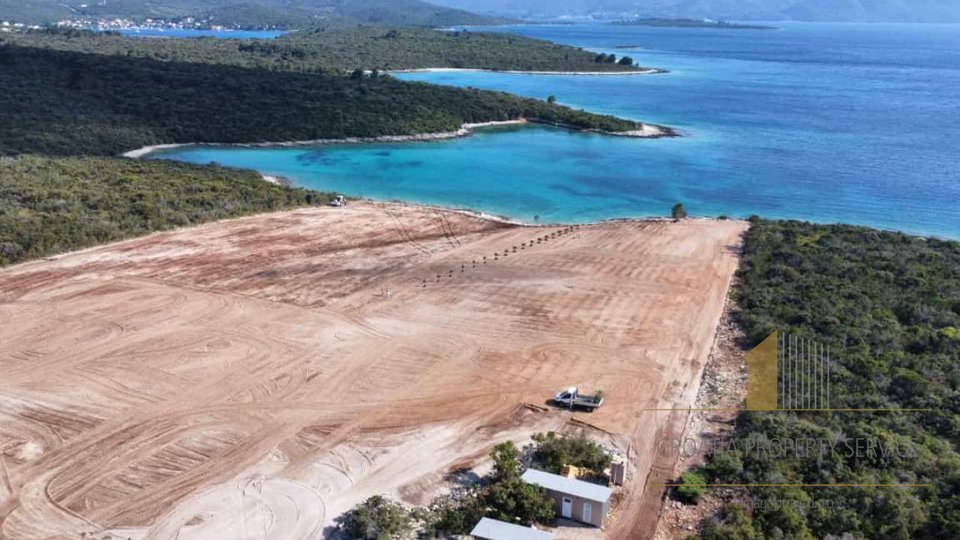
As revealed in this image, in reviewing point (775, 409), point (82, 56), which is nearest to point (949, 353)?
point (775, 409)

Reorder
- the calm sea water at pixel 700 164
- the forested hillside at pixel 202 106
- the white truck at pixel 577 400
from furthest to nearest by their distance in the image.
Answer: the forested hillside at pixel 202 106 → the calm sea water at pixel 700 164 → the white truck at pixel 577 400

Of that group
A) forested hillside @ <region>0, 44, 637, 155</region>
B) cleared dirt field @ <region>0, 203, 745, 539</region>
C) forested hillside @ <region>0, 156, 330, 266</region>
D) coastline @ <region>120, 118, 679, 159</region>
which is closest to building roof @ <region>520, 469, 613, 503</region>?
cleared dirt field @ <region>0, 203, 745, 539</region>

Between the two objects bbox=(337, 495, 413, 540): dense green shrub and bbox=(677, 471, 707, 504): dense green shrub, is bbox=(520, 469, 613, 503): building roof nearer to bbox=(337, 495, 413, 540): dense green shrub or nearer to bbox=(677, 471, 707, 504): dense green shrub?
bbox=(677, 471, 707, 504): dense green shrub

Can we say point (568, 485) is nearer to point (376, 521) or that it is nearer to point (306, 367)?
point (376, 521)

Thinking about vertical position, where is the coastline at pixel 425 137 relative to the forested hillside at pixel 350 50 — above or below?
below

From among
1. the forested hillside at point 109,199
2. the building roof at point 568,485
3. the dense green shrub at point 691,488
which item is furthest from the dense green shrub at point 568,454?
the forested hillside at point 109,199

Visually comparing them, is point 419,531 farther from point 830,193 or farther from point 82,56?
point 82,56

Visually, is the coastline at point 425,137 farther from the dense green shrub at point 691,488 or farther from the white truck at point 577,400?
the dense green shrub at point 691,488
